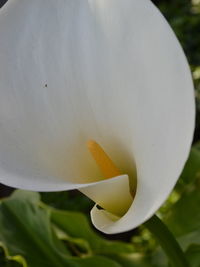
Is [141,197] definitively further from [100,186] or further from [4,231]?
[4,231]

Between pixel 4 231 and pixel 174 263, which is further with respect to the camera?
pixel 4 231

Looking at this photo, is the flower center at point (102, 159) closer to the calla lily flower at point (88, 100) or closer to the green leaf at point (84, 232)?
the calla lily flower at point (88, 100)

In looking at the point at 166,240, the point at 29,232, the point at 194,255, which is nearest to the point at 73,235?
the point at 29,232

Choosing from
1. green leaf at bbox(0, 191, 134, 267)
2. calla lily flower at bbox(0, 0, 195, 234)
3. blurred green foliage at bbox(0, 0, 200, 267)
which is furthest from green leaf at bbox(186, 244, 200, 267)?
calla lily flower at bbox(0, 0, 195, 234)

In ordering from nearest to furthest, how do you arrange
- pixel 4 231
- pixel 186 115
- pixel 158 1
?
pixel 186 115
pixel 4 231
pixel 158 1

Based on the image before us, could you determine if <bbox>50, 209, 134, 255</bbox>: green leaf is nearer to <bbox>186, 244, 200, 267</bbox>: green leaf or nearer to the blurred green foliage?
the blurred green foliage

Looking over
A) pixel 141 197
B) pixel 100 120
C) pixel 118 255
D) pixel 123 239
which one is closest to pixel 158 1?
pixel 123 239
